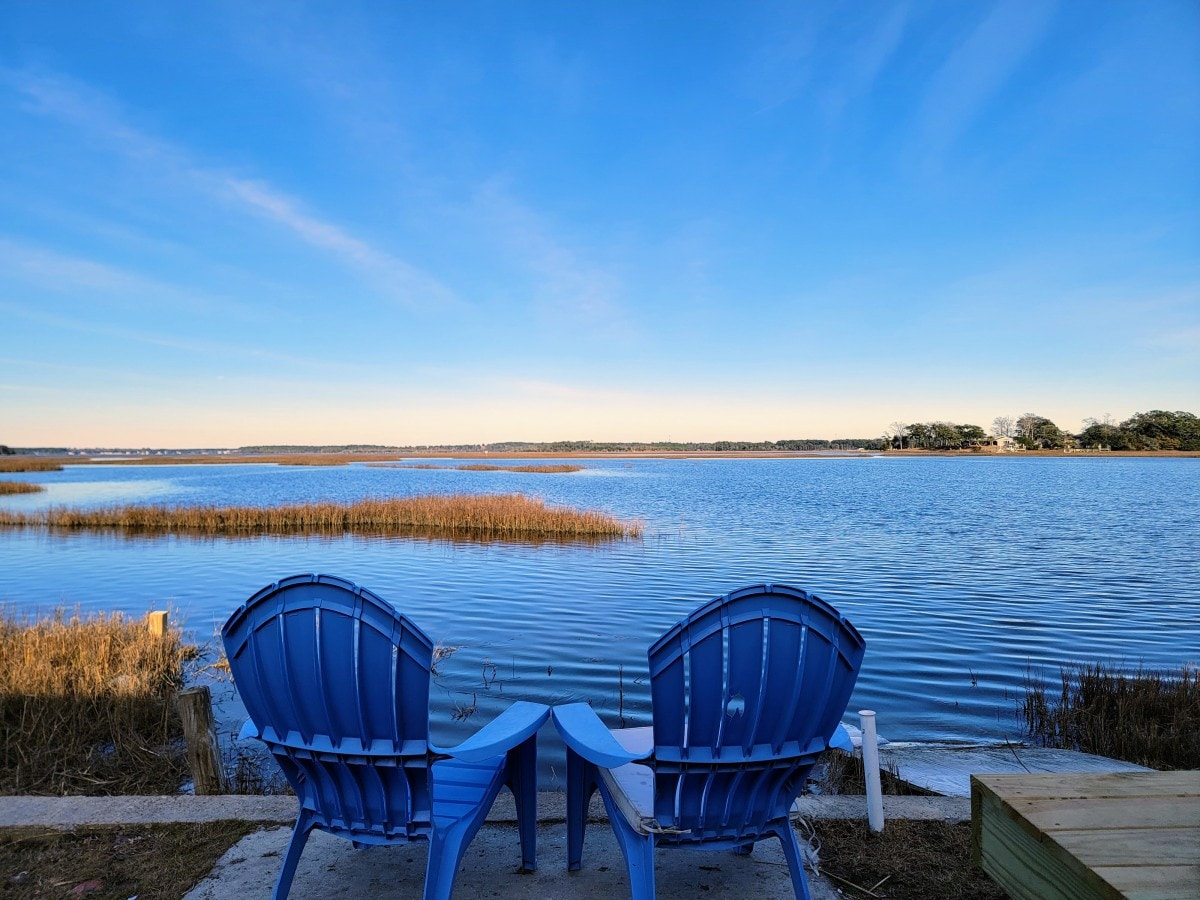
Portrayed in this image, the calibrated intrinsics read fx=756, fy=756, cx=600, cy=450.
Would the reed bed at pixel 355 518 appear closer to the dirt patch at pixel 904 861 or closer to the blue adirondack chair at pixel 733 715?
the dirt patch at pixel 904 861

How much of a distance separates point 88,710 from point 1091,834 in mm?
6996

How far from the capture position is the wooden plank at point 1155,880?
1182 millimetres

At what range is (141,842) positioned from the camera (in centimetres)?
327

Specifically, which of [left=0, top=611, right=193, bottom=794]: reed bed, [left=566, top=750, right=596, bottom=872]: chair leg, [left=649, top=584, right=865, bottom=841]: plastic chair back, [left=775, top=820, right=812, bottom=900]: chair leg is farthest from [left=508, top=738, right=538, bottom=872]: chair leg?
[left=0, top=611, right=193, bottom=794]: reed bed

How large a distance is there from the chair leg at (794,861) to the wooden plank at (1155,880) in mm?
1379

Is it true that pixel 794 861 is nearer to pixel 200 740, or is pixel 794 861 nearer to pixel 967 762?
pixel 967 762

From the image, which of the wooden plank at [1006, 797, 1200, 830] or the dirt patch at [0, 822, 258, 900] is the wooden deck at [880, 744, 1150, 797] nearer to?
the wooden plank at [1006, 797, 1200, 830]

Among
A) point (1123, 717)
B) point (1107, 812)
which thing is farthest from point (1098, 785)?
point (1123, 717)

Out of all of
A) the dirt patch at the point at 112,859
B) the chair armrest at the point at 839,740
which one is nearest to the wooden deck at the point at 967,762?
the chair armrest at the point at 839,740

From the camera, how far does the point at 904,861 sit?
120 inches

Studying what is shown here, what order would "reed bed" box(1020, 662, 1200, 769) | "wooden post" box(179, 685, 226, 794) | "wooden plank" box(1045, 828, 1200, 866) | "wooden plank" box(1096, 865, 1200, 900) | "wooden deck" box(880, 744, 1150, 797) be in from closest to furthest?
"wooden plank" box(1096, 865, 1200, 900)
"wooden plank" box(1045, 828, 1200, 866)
"wooden post" box(179, 685, 226, 794)
"wooden deck" box(880, 744, 1150, 797)
"reed bed" box(1020, 662, 1200, 769)

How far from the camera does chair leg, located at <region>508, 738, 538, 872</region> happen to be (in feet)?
9.54

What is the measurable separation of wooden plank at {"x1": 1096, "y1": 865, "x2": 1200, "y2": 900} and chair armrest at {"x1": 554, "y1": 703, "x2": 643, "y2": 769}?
4.31 feet

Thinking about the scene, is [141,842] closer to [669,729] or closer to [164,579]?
[669,729]
